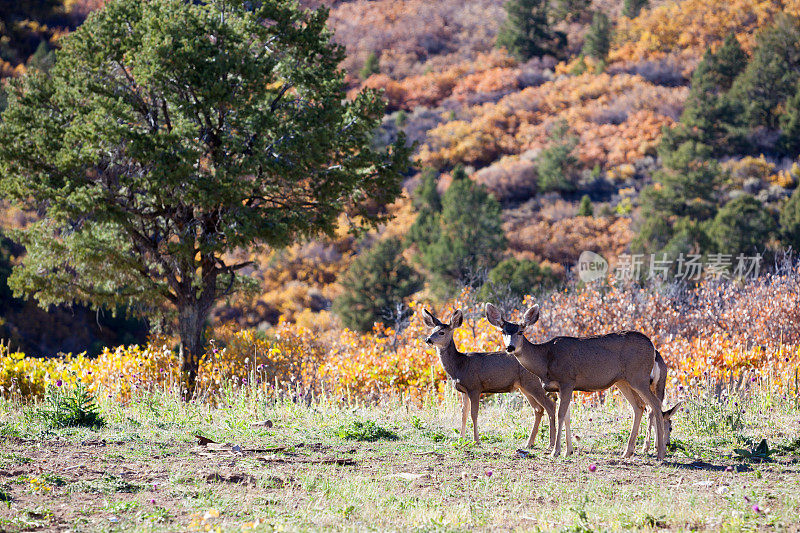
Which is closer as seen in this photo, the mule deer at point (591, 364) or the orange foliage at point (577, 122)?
the mule deer at point (591, 364)

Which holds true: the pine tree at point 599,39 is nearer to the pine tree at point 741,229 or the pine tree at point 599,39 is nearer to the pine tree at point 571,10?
the pine tree at point 571,10

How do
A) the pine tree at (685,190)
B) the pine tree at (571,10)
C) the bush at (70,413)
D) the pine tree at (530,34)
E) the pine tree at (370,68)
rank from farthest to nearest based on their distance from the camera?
the pine tree at (571,10) → the pine tree at (530,34) → the pine tree at (370,68) → the pine tree at (685,190) → the bush at (70,413)

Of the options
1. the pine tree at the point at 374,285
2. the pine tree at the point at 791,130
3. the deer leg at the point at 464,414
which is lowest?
the deer leg at the point at 464,414

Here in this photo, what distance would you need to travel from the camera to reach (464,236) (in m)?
31.2

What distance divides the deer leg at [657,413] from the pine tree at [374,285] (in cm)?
1943

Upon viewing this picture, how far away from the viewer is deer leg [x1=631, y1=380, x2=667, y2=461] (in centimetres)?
653

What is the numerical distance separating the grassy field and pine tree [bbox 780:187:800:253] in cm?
2317

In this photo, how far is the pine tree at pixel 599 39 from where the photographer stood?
5412 cm

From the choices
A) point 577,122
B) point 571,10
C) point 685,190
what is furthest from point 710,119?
point 571,10


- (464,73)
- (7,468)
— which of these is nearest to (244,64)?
(7,468)

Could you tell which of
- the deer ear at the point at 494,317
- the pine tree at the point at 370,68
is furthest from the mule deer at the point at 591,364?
the pine tree at the point at 370,68

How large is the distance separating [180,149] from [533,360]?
6801mm

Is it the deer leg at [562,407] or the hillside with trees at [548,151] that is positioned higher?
the hillside with trees at [548,151]

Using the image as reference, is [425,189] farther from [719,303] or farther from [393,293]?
[719,303]
